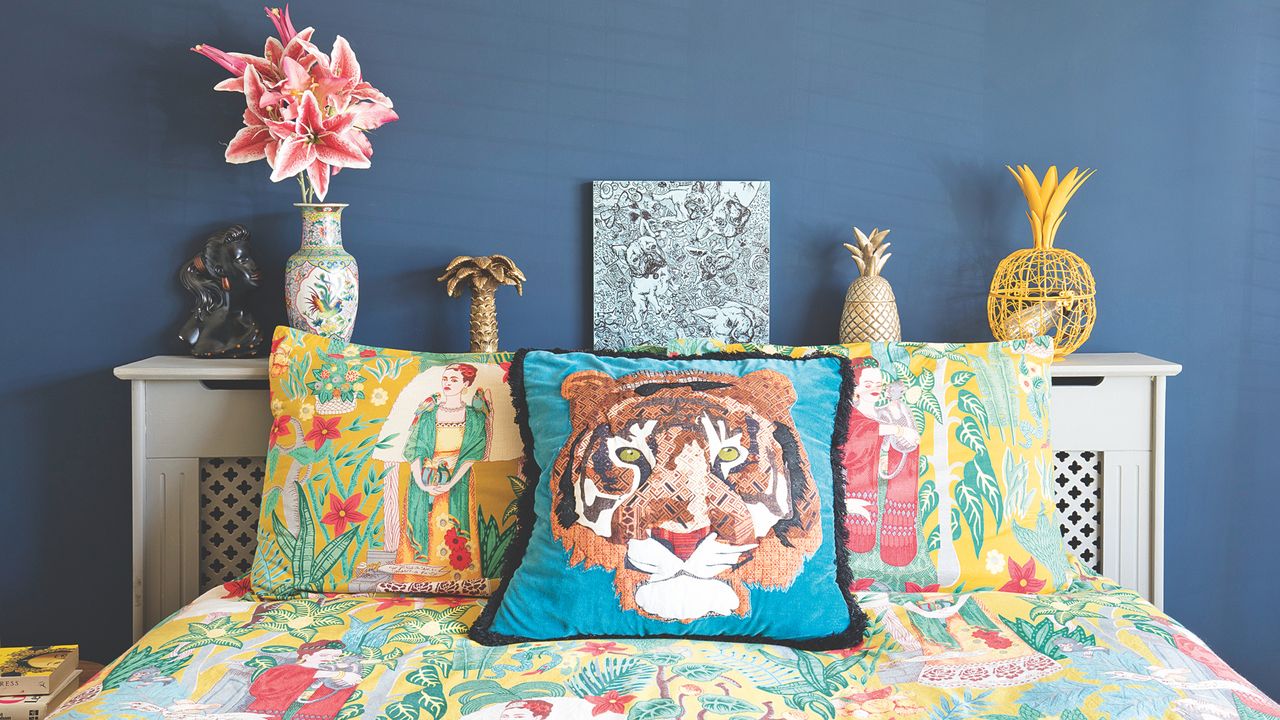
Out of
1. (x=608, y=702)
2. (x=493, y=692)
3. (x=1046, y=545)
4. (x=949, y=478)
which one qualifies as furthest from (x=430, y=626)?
(x=1046, y=545)

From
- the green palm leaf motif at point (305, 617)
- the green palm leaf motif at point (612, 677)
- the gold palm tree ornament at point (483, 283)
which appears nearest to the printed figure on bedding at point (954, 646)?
the green palm leaf motif at point (612, 677)

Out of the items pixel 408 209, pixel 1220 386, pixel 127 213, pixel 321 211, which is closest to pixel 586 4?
pixel 408 209

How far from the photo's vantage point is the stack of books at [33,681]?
5.05 ft

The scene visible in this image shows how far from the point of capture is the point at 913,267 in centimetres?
197

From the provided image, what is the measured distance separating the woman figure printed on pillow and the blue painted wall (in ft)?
1.49

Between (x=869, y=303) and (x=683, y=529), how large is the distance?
77 cm

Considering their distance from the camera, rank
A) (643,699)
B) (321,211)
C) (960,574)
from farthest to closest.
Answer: (321,211)
(960,574)
(643,699)

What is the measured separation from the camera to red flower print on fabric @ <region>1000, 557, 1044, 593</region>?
1446 millimetres

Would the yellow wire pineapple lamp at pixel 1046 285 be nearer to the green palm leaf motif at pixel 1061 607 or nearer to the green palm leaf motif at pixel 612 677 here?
the green palm leaf motif at pixel 1061 607

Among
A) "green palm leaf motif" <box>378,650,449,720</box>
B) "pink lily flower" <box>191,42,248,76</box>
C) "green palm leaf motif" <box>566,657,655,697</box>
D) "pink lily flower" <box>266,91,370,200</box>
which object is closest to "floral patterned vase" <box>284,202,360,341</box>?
"pink lily flower" <box>266,91,370,200</box>

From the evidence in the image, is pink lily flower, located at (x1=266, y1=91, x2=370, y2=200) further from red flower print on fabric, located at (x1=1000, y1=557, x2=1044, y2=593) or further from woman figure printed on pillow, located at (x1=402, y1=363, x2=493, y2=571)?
red flower print on fabric, located at (x1=1000, y1=557, x2=1044, y2=593)

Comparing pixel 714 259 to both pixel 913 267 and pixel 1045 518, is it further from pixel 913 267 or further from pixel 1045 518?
pixel 1045 518

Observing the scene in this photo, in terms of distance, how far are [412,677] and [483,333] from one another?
2.66ft

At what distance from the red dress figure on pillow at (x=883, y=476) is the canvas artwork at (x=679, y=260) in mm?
492
